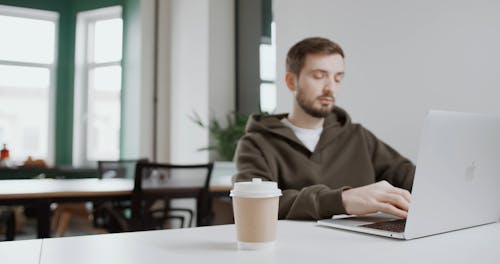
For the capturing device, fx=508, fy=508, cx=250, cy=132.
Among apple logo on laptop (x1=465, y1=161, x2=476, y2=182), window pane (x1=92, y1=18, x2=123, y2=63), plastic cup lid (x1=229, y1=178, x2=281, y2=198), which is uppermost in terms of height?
window pane (x1=92, y1=18, x2=123, y2=63)

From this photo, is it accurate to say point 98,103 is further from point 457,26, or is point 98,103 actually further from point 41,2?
point 457,26

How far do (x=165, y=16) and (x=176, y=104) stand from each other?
93cm

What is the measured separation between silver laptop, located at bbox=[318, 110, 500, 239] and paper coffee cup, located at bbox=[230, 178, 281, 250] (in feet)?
0.82

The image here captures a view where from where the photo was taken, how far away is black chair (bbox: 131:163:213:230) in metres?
2.74

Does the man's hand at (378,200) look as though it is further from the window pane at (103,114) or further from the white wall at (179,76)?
the window pane at (103,114)

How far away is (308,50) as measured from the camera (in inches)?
62.3

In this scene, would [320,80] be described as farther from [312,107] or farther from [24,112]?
[24,112]

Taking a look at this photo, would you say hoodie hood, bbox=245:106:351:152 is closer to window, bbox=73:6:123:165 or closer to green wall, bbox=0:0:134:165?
window, bbox=73:6:123:165

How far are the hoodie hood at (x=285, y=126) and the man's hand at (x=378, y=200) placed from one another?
1.52 feet

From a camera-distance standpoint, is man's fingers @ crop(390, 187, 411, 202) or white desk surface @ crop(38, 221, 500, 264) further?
man's fingers @ crop(390, 187, 411, 202)

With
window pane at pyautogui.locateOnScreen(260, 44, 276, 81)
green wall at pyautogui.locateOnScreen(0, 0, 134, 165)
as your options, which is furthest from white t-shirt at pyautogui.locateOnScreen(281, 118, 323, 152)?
green wall at pyautogui.locateOnScreen(0, 0, 134, 165)

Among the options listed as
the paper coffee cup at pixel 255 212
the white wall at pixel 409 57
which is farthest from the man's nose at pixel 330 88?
the paper coffee cup at pixel 255 212

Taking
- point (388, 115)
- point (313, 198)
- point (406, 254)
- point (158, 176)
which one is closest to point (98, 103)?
point (158, 176)

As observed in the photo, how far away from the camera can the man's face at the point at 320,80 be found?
5.11 ft
